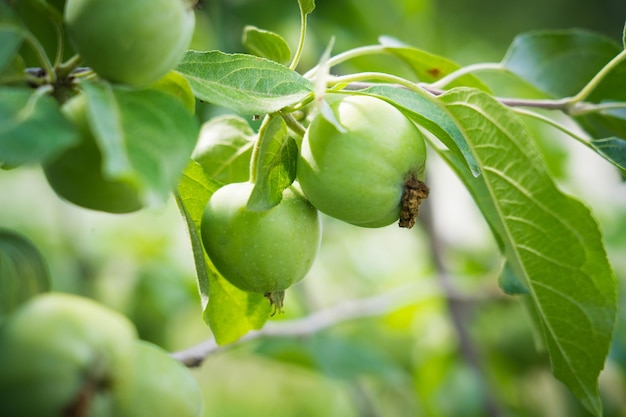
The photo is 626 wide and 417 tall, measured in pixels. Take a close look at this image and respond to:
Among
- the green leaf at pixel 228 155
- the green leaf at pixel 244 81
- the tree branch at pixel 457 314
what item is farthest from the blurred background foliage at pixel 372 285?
the green leaf at pixel 244 81

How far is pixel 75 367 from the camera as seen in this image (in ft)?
1.93

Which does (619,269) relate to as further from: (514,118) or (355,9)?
(514,118)

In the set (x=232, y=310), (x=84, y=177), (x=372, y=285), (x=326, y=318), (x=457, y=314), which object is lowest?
(x=372, y=285)

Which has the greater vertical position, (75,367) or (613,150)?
(613,150)

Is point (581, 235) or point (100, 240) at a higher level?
point (581, 235)

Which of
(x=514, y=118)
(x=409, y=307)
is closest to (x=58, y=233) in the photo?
(x=409, y=307)

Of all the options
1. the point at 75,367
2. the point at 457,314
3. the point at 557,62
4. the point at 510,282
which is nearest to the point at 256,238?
the point at 75,367

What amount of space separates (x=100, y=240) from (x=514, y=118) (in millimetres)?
2490

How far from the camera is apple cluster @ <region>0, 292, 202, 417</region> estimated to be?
1.89 ft

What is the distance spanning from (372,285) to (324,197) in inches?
101

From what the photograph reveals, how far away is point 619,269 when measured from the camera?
3.04 metres

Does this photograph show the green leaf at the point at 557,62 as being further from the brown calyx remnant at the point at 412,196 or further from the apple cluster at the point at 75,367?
the apple cluster at the point at 75,367

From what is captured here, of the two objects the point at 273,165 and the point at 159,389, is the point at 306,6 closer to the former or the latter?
the point at 273,165

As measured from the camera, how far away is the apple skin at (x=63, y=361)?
0.57 m
